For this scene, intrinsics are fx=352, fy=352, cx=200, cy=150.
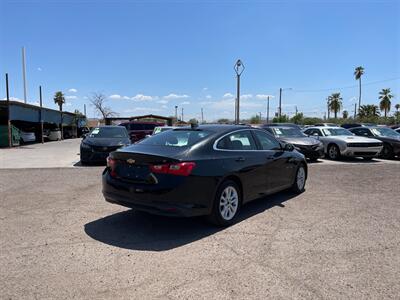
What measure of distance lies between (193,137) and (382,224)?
322 cm

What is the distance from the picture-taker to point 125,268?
3814 mm

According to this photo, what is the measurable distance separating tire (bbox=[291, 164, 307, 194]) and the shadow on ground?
5.61 feet

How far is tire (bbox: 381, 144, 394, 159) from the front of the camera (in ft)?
52.6

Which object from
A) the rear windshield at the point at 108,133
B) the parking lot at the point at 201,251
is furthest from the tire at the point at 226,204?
the rear windshield at the point at 108,133

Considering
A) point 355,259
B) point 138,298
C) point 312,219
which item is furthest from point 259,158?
point 138,298

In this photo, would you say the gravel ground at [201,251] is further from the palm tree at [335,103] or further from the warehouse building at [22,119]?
the palm tree at [335,103]

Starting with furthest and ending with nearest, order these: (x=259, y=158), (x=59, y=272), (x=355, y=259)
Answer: (x=259, y=158) → (x=355, y=259) → (x=59, y=272)

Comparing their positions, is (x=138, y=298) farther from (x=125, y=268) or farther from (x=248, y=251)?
(x=248, y=251)

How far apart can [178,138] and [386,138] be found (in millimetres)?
14048

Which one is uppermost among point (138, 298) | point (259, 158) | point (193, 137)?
point (193, 137)

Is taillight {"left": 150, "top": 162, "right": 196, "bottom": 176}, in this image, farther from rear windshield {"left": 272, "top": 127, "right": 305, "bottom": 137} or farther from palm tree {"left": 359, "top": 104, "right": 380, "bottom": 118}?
palm tree {"left": 359, "top": 104, "right": 380, "bottom": 118}

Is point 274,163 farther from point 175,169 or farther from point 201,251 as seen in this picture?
point 201,251

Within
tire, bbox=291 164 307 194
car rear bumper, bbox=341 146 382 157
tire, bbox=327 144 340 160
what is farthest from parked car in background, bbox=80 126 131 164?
car rear bumper, bbox=341 146 382 157

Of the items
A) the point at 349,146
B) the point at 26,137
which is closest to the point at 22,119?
the point at 26,137
